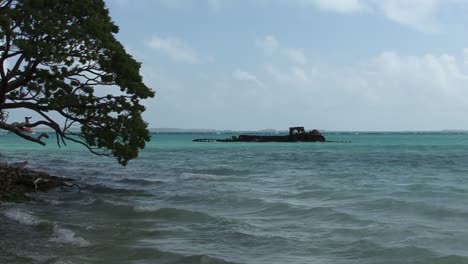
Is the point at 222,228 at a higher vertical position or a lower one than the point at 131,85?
lower

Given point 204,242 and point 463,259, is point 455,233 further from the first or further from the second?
point 204,242

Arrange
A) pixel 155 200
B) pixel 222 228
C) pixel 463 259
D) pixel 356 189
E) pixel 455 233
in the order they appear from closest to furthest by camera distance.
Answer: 1. pixel 463 259
2. pixel 455 233
3. pixel 222 228
4. pixel 155 200
5. pixel 356 189

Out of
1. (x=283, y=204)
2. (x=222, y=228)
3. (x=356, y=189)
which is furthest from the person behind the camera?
(x=356, y=189)

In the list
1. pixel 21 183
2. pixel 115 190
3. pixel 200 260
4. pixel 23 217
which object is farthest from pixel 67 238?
pixel 115 190

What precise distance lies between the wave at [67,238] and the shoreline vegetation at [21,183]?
622cm

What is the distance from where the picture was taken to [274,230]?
14.6 meters

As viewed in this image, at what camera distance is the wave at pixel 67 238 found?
12252 mm

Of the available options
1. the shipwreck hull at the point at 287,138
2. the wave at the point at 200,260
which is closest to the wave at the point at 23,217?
the wave at the point at 200,260

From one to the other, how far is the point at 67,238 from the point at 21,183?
34.5 feet

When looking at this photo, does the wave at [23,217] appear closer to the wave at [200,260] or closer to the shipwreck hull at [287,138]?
the wave at [200,260]

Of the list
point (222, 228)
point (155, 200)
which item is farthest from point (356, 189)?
point (222, 228)

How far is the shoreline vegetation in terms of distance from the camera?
1922 cm

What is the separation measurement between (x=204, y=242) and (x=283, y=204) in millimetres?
6968

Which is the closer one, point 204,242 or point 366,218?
point 204,242
